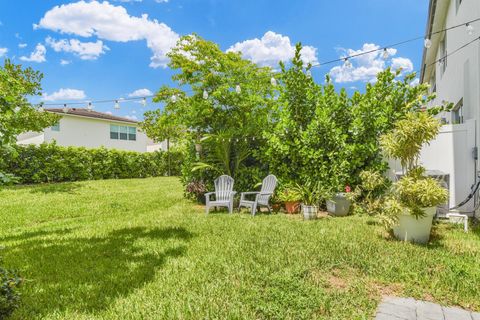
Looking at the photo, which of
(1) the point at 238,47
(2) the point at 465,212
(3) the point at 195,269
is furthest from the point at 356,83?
(3) the point at 195,269

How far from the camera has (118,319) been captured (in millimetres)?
2650

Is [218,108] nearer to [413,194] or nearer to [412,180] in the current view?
[412,180]

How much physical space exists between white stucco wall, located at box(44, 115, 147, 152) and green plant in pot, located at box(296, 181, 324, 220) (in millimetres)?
18696

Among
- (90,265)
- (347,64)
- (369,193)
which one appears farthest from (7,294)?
(347,64)

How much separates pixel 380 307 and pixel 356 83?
20.9 ft

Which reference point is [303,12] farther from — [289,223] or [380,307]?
[380,307]

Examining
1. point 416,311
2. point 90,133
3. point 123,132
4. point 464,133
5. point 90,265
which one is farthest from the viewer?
point 123,132

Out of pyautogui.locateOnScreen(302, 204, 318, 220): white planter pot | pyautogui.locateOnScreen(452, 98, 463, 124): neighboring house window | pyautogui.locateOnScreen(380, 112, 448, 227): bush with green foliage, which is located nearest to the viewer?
pyautogui.locateOnScreen(380, 112, 448, 227): bush with green foliage

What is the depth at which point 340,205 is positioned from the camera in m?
7.25

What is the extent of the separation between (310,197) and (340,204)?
28.4 inches

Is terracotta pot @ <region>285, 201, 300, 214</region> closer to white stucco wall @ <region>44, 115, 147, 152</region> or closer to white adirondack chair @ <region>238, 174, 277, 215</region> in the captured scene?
white adirondack chair @ <region>238, 174, 277, 215</region>

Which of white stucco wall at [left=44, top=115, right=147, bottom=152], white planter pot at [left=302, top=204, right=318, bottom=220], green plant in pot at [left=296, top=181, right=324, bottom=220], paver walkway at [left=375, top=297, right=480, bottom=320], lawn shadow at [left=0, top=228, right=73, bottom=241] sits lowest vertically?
lawn shadow at [left=0, top=228, right=73, bottom=241]

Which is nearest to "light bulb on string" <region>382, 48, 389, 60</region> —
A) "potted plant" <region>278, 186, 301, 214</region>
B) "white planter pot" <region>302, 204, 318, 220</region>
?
"potted plant" <region>278, 186, 301, 214</region>

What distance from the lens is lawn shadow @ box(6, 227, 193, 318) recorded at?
308 cm
